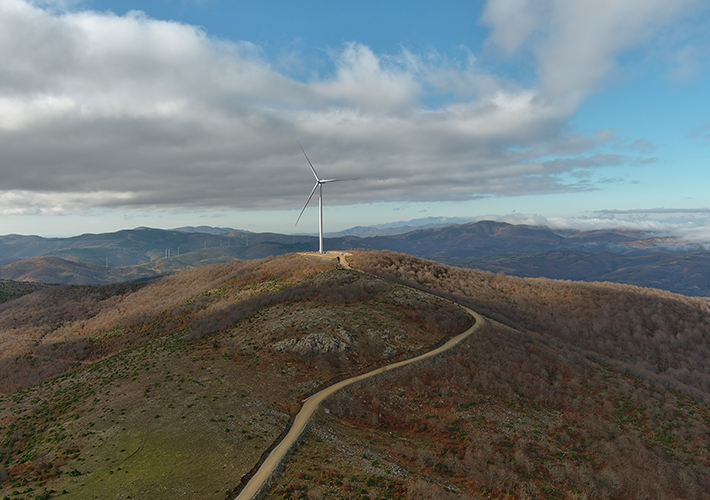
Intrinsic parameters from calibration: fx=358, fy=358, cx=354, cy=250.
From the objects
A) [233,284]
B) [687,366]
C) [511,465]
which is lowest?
[687,366]

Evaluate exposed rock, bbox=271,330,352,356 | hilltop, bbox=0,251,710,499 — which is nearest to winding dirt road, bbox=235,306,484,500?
hilltop, bbox=0,251,710,499

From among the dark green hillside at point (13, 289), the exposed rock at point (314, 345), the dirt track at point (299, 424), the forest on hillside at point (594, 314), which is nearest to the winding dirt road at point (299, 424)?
the dirt track at point (299, 424)

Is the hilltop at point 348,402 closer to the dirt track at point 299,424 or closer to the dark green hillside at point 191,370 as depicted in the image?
the dark green hillside at point 191,370

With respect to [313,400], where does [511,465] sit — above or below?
below

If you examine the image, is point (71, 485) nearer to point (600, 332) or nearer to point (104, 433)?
point (104, 433)

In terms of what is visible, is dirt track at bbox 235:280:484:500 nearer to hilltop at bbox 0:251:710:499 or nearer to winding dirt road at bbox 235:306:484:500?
winding dirt road at bbox 235:306:484:500

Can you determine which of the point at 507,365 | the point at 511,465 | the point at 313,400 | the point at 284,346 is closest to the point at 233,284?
the point at 284,346

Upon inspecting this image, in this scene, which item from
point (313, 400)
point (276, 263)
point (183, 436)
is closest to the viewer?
point (183, 436)

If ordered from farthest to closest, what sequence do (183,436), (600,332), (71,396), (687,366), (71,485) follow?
(600,332)
(687,366)
(71,396)
(183,436)
(71,485)
